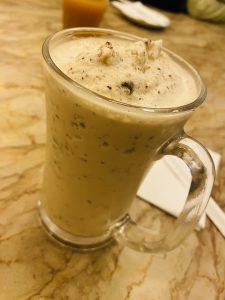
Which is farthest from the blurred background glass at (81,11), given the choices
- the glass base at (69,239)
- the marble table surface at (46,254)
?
the glass base at (69,239)

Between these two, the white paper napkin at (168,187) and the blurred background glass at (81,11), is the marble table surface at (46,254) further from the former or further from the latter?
the blurred background glass at (81,11)

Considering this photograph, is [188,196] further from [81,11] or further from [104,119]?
[81,11]

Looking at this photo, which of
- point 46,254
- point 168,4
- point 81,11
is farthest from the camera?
point 168,4

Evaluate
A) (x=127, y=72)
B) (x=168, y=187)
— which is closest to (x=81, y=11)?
(x=168, y=187)

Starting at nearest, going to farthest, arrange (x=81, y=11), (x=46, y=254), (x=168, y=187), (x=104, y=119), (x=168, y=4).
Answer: (x=104, y=119)
(x=46, y=254)
(x=168, y=187)
(x=81, y=11)
(x=168, y=4)

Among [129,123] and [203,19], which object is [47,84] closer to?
[129,123]

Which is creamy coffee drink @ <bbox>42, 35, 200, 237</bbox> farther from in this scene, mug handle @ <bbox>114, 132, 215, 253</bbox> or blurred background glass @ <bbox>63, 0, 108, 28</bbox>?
blurred background glass @ <bbox>63, 0, 108, 28</bbox>

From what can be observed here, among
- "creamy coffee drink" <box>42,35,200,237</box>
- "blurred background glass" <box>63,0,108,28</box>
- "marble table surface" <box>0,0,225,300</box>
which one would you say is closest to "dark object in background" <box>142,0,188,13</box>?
"blurred background glass" <box>63,0,108,28</box>
